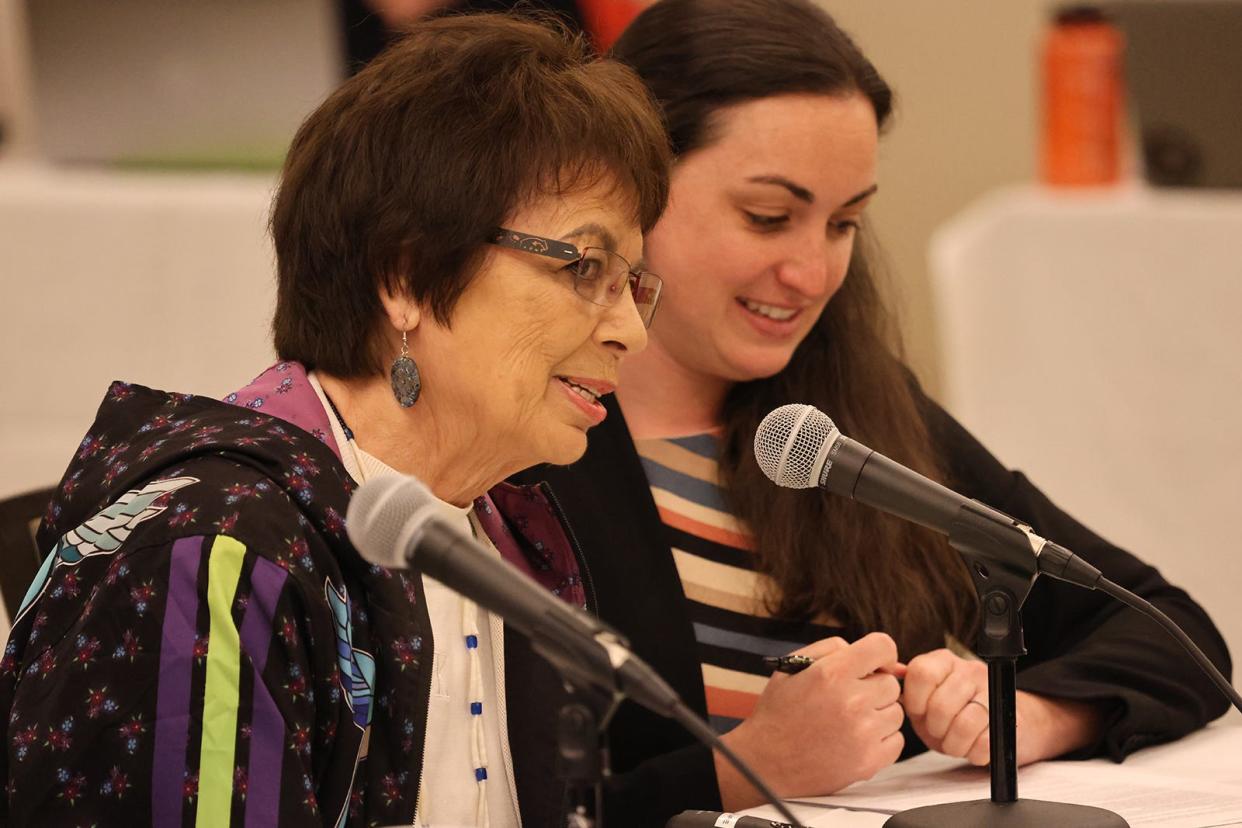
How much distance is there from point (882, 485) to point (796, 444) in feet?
0.26

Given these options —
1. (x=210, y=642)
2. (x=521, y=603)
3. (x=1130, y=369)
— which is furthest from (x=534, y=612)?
(x=1130, y=369)

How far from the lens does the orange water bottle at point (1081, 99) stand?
349 centimetres

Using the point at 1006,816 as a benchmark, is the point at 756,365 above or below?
above

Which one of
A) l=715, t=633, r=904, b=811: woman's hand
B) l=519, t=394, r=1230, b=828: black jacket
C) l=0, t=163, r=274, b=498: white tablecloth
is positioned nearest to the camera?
l=715, t=633, r=904, b=811: woman's hand

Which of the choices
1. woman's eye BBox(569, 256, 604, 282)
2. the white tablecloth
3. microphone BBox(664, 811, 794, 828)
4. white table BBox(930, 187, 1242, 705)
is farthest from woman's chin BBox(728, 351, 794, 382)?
white table BBox(930, 187, 1242, 705)

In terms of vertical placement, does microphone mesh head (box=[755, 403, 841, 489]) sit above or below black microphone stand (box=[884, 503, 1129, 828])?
above

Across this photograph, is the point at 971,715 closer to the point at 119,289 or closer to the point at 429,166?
the point at 429,166

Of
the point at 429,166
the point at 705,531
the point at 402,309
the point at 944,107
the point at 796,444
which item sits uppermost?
the point at 944,107

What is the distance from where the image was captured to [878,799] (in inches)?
62.2

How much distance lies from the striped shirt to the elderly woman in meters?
0.25


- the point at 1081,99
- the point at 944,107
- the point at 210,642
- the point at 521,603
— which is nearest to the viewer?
the point at 521,603

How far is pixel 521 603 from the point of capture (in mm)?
1011

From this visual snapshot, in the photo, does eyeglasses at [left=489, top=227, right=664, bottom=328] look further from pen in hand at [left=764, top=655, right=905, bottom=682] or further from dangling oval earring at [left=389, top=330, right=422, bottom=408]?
pen in hand at [left=764, top=655, right=905, bottom=682]

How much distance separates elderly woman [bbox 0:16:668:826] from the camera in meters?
1.16
